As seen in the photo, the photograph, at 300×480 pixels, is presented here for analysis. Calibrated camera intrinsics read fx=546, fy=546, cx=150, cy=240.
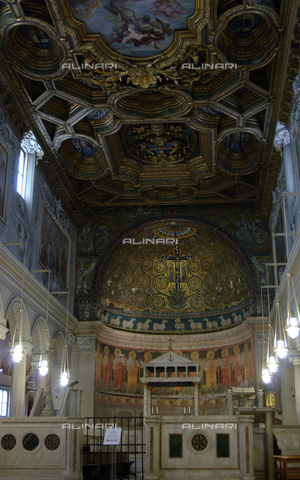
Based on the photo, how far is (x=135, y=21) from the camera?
14.1m

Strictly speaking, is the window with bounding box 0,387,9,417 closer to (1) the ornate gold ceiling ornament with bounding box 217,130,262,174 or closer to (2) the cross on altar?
(2) the cross on altar

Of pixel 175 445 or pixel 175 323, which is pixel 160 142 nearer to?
pixel 175 323

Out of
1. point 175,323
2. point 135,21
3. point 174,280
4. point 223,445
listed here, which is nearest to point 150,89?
point 135,21

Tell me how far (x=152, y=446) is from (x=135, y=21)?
34.6 ft

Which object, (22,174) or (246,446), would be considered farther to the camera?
(22,174)

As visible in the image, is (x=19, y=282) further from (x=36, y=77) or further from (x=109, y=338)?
(x=109, y=338)

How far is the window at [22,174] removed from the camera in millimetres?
17281

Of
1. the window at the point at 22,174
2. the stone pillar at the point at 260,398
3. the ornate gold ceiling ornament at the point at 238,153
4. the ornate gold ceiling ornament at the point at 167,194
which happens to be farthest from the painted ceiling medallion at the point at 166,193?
the stone pillar at the point at 260,398

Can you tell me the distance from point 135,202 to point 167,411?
9821 millimetres

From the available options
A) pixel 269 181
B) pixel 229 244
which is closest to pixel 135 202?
pixel 229 244

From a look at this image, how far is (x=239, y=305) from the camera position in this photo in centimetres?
2462

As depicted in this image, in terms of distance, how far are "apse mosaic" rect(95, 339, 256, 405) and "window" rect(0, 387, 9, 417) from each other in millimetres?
3870

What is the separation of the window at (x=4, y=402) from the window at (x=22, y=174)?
32.2 ft

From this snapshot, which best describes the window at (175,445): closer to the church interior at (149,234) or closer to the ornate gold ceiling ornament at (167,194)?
the church interior at (149,234)
